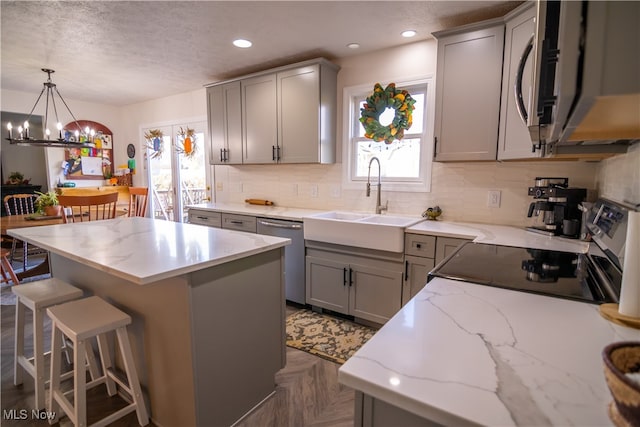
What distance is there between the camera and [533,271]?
1291 mm

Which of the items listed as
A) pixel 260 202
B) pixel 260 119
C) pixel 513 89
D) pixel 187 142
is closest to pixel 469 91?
pixel 513 89

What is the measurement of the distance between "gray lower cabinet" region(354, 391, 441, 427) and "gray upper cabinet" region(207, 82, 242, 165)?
3.38m

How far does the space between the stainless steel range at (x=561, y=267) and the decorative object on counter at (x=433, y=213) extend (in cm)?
110

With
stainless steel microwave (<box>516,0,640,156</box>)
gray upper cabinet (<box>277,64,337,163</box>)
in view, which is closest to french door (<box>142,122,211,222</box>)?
gray upper cabinet (<box>277,64,337,163</box>)

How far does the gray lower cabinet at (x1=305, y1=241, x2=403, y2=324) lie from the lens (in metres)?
2.49

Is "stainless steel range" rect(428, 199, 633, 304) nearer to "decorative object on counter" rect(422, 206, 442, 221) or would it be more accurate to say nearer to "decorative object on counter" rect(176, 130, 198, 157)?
"decorative object on counter" rect(422, 206, 442, 221)

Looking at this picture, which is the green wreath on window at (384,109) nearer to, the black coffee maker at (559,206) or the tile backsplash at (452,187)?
the tile backsplash at (452,187)

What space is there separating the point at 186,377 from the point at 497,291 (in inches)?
52.6

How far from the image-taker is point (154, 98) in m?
5.05

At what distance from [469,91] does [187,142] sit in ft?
12.5

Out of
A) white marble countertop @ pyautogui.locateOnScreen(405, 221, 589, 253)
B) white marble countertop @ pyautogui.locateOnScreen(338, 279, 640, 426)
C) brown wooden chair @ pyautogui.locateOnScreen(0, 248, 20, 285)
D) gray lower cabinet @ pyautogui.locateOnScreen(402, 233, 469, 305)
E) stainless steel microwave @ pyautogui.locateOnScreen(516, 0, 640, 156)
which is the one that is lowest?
brown wooden chair @ pyautogui.locateOnScreen(0, 248, 20, 285)

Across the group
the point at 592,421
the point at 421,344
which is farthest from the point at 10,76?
the point at 592,421

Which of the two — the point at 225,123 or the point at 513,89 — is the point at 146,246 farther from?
the point at 225,123

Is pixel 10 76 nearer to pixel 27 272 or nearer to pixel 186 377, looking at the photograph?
pixel 27 272
